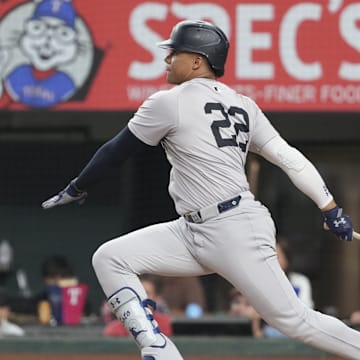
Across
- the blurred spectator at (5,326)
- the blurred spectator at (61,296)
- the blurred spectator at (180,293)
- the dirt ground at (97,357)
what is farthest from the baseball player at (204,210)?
the blurred spectator at (180,293)

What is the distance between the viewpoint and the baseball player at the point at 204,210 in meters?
5.50

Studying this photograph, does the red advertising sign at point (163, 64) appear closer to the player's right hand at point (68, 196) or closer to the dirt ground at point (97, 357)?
the dirt ground at point (97, 357)

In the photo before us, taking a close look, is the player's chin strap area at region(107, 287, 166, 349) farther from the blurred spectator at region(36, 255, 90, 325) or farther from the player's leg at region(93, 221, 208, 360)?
the blurred spectator at region(36, 255, 90, 325)

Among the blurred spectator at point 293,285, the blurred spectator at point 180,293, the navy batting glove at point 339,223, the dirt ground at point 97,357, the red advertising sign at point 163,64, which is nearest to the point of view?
the navy batting glove at point 339,223

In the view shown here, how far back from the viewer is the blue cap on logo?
9305 millimetres

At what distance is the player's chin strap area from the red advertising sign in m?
3.86

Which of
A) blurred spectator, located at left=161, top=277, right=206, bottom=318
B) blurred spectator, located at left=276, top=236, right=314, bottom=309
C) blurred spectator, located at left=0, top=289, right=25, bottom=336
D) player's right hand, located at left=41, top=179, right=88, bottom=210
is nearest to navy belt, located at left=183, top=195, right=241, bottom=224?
player's right hand, located at left=41, top=179, right=88, bottom=210


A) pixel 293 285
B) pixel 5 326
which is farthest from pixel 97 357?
pixel 293 285

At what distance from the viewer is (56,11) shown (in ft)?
30.6

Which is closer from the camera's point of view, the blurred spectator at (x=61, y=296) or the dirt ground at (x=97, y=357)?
the dirt ground at (x=97, y=357)

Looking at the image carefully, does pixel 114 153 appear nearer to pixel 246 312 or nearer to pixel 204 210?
pixel 204 210

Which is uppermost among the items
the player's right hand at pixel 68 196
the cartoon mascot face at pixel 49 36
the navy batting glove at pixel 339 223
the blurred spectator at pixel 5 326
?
the cartoon mascot face at pixel 49 36

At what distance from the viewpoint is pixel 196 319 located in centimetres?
893

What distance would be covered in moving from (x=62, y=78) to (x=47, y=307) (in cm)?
180
